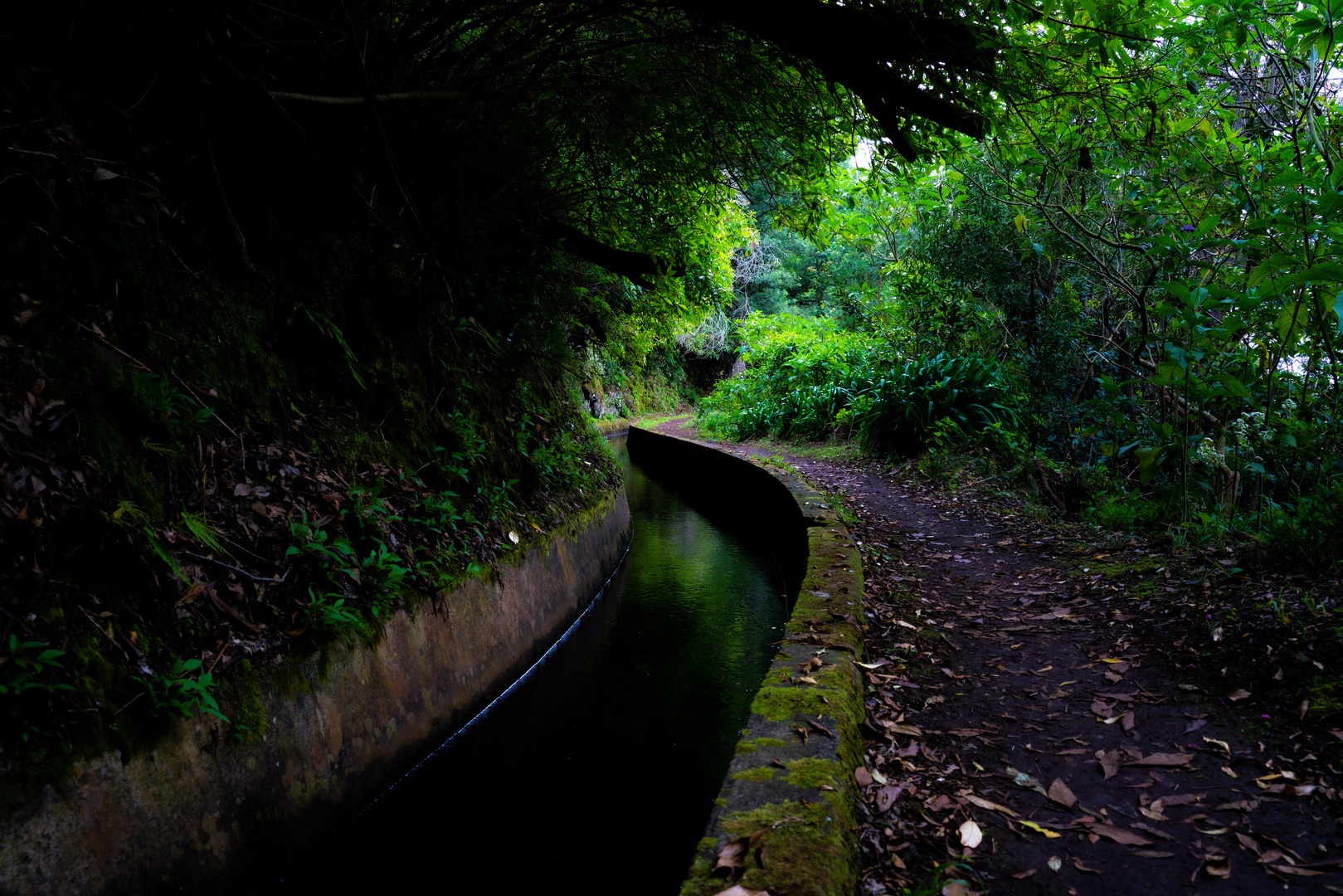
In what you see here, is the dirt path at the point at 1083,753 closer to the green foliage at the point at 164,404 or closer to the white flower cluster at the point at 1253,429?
the white flower cluster at the point at 1253,429

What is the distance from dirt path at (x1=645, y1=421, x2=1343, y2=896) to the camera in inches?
73.5

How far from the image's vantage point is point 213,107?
3.54m

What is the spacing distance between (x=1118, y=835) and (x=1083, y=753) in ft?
1.60

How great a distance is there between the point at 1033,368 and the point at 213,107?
8.91 meters

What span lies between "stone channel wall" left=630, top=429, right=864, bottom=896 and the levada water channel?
2.80 ft

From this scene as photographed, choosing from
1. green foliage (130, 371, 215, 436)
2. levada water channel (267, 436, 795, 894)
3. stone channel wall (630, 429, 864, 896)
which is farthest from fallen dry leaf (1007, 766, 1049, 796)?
green foliage (130, 371, 215, 436)

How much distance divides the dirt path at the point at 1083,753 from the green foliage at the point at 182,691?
7.41 ft

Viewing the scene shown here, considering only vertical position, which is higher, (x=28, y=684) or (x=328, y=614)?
(x=28, y=684)

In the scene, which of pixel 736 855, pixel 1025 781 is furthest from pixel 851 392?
pixel 736 855

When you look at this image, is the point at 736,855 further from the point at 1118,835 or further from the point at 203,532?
the point at 203,532

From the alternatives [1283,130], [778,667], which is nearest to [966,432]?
[1283,130]

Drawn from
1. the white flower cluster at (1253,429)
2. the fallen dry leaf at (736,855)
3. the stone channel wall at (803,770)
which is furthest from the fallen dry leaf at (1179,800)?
the white flower cluster at (1253,429)

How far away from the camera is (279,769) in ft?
8.63

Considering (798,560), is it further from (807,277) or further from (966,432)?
(807,277)
